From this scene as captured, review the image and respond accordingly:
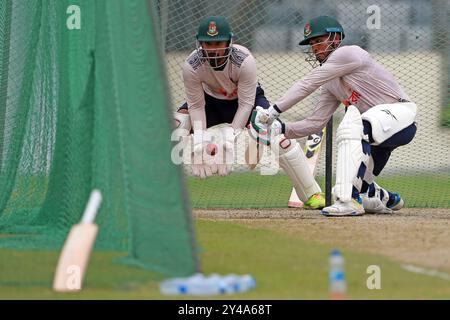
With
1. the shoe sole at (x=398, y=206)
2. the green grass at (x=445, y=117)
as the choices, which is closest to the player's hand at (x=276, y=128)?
the shoe sole at (x=398, y=206)

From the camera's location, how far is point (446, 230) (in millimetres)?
9664

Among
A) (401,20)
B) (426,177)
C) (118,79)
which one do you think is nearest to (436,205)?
(426,177)

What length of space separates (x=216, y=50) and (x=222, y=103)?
0.93 m

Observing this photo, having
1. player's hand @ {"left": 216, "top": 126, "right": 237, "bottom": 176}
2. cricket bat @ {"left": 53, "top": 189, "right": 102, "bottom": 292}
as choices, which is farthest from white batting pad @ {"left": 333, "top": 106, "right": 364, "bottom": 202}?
cricket bat @ {"left": 53, "top": 189, "right": 102, "bottom": 292}

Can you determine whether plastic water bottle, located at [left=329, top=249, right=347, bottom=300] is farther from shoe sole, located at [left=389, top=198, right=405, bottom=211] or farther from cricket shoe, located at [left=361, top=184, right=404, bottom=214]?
shoe sole, located at [left=389, top=198, right=405, bottom=211]

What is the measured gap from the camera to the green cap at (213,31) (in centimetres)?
1105

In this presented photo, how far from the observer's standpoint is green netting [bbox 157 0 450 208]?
46.9 ft

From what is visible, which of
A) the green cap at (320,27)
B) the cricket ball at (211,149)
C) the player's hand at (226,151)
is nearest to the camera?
the green cap at (320,27)

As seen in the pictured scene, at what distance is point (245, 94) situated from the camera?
1156cm

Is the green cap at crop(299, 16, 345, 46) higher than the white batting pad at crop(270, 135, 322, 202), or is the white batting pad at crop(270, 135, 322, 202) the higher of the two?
the green cap at crop(299, 16, 345, 46)

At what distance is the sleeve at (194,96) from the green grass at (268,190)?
131cm

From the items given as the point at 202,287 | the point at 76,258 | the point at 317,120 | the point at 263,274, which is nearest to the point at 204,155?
the point at 317,120

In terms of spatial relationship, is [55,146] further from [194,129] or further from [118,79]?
[194,129]

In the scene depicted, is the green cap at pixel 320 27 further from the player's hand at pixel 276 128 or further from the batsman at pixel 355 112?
the player's hand at pixel 276 128
